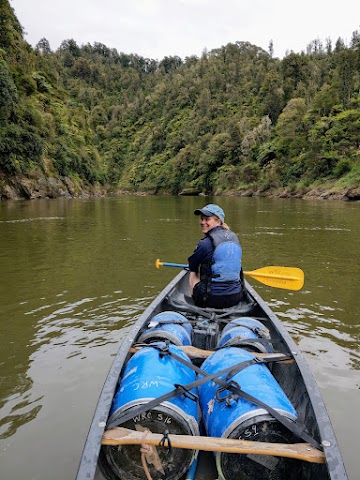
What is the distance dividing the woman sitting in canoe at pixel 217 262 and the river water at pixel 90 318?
1297 millimetres

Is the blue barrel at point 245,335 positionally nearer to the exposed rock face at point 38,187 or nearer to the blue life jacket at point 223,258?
the blue life jacket at point 223,258

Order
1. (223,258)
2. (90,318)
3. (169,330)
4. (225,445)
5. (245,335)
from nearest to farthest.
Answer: (225,445), (245,335), (169,330), (223,258), (90,318)

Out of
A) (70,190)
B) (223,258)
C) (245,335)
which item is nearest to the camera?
(245,335)

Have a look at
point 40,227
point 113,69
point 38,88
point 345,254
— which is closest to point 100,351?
point 345,254

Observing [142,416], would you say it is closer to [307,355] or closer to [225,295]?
[225,295]

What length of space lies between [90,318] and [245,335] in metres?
3.28

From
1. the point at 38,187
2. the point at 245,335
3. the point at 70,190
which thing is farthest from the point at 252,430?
the point at 70,190

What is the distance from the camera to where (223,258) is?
14.5 ft

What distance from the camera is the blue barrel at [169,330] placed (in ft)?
11.4

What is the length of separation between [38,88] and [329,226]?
1795 inches

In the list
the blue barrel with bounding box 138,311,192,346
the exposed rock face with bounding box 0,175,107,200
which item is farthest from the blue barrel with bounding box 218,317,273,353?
the exposed rock face with bounding box 0,175,107,200

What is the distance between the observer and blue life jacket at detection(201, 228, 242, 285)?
441 cm

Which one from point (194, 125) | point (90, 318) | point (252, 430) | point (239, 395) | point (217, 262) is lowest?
point (90, 318)

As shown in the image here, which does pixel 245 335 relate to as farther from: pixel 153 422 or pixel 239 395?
pixel 153 422
